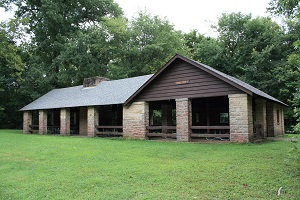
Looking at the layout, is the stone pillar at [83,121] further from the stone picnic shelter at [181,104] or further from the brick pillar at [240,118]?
the brick pillar at [240,118]

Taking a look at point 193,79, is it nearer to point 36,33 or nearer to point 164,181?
point 164,181

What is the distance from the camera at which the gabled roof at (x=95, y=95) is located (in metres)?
19.6

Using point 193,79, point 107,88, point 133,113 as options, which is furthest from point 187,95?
point 107,88

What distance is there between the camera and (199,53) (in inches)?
1369

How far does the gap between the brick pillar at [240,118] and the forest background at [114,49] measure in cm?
1583

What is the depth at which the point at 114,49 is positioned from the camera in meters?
34.2

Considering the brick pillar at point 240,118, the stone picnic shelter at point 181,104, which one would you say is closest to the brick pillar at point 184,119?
the stone picnic shelter at point 181,104

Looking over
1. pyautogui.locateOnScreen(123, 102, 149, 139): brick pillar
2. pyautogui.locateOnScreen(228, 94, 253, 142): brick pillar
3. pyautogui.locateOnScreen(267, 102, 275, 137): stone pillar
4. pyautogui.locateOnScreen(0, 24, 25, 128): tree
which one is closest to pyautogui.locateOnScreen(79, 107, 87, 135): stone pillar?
pyautogui.locateOnScreen(123, 102, 149, 139): brick pillar

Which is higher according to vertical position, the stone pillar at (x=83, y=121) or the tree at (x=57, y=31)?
the tree at (x=57, y=31)

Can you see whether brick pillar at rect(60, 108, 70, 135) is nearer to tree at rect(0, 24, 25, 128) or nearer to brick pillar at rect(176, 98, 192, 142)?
tree at rect(0, 24, 25, 128)

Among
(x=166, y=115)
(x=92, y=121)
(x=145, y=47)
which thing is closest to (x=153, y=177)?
(x=166, y=115)

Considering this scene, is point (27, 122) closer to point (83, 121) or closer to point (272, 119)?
point (83, 121)

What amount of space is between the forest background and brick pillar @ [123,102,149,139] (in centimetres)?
1530

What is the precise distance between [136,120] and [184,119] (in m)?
3.48
